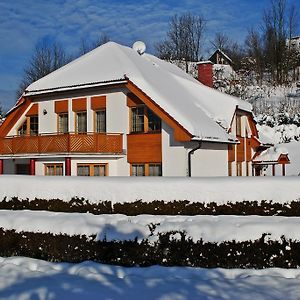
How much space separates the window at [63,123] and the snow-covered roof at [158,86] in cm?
157

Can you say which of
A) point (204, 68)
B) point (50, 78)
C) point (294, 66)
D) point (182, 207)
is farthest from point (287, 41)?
point (182, 207)

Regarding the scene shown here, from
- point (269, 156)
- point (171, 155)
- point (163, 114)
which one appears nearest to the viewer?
point (163, 114)

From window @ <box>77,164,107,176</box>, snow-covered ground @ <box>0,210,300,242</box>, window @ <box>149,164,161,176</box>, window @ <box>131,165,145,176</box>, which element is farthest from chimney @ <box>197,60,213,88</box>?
snow-covered ground @ <box>0,210,300,242</box>

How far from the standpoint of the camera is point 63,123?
22.7 metres

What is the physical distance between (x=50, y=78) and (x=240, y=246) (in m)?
17.1

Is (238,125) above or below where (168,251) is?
above

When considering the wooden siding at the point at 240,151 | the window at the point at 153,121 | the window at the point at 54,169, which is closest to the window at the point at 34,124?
the window at the point at 54,169

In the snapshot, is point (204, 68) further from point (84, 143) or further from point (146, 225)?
point (146, 225)

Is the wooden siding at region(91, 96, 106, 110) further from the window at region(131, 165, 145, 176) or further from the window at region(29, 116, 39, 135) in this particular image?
the window at region(29, 116, 39, 135)

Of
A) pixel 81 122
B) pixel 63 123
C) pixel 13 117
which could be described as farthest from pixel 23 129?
pixel 81 122

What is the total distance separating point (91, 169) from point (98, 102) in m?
3.32

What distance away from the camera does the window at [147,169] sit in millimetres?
19328

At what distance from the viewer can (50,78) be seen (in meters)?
23.6

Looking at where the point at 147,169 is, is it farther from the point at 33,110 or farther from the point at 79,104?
the point at 33,110
